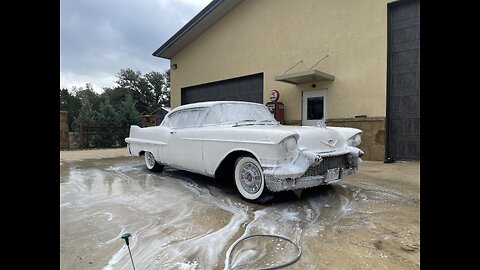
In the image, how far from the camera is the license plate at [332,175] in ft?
11.5

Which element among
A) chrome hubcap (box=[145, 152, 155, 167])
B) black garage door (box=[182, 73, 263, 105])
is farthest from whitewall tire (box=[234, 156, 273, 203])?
black garage door (box=[182, 73, 263, 105])

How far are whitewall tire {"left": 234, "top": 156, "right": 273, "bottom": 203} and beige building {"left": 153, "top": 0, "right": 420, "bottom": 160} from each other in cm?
512

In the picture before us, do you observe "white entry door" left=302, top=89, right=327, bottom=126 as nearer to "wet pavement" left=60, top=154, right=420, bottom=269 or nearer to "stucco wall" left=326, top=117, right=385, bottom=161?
"stucco wall" left=326, top=117, right=385, bottom=161

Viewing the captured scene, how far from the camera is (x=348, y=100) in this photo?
8.22 metres

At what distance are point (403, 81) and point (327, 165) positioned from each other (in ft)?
→ 17.2

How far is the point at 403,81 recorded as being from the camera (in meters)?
7.39

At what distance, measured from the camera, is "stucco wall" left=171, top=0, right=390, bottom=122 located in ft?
25.4

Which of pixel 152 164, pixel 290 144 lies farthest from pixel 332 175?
pixel 152 164

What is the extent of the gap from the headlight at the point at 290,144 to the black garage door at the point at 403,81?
210 inches

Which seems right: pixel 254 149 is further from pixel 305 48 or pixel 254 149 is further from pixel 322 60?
pixel 305 48
